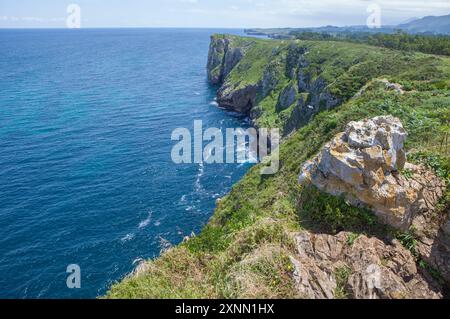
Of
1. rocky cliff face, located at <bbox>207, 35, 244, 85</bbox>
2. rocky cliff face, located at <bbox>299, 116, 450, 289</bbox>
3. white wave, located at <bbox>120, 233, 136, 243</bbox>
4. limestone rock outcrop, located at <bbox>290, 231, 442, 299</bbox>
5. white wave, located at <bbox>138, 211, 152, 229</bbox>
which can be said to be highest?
rocky cliff face, located at <bbox>207, 35, 244, 85</bbox>

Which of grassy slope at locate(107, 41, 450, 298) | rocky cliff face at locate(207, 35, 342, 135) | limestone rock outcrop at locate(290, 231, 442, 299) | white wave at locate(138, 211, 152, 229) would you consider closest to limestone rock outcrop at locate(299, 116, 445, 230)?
grassy slope at locate(107, 41, 450, 298)

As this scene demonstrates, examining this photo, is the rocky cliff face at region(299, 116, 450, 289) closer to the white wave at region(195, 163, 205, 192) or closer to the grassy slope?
the grassy slope

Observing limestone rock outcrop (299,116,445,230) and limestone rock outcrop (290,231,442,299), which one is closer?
limestone rock outcrop (290,231,442,299)

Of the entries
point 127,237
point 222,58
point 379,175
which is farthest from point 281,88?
point 379,175

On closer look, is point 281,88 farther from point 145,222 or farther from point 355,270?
point 355,270

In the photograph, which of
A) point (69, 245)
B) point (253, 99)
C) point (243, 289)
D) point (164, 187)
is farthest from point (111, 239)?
point (253, 99)

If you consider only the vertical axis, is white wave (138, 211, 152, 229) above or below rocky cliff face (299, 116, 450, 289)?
below

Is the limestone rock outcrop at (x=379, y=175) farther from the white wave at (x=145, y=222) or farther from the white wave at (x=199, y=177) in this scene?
the white wave at (x=199, y=177)
